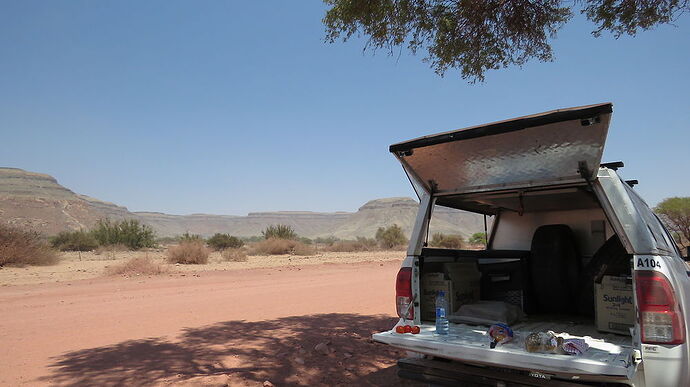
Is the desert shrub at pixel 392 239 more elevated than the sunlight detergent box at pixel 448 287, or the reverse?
the desert shrub at pixel 392 239

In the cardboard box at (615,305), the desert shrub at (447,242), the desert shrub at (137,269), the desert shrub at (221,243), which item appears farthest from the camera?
the desert shrub at (221,243)

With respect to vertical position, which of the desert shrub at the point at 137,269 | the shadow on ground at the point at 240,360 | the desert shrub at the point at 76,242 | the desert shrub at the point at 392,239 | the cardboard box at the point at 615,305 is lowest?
the shadow on ground at the point at 240,360

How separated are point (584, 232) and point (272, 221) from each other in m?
142

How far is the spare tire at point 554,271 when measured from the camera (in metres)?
5.26

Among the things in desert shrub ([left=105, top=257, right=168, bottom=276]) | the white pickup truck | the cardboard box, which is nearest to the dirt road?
the white pickup truck

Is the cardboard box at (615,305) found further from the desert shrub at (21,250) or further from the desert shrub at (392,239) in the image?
the desert shrub at (392,239)

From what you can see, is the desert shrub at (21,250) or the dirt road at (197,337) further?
the desert shrub at (21,250)

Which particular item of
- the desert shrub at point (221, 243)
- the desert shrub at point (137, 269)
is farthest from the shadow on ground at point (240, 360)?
the desert shrub at point (221, 243)

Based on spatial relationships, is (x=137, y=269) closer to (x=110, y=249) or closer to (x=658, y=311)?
(x=110, y=249)

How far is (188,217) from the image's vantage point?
14400 centimetres

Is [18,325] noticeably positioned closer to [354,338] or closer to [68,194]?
[354,338]

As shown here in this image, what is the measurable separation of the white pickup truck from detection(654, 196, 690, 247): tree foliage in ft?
104

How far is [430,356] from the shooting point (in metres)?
4.00

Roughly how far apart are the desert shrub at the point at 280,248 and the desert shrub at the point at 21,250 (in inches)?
574
